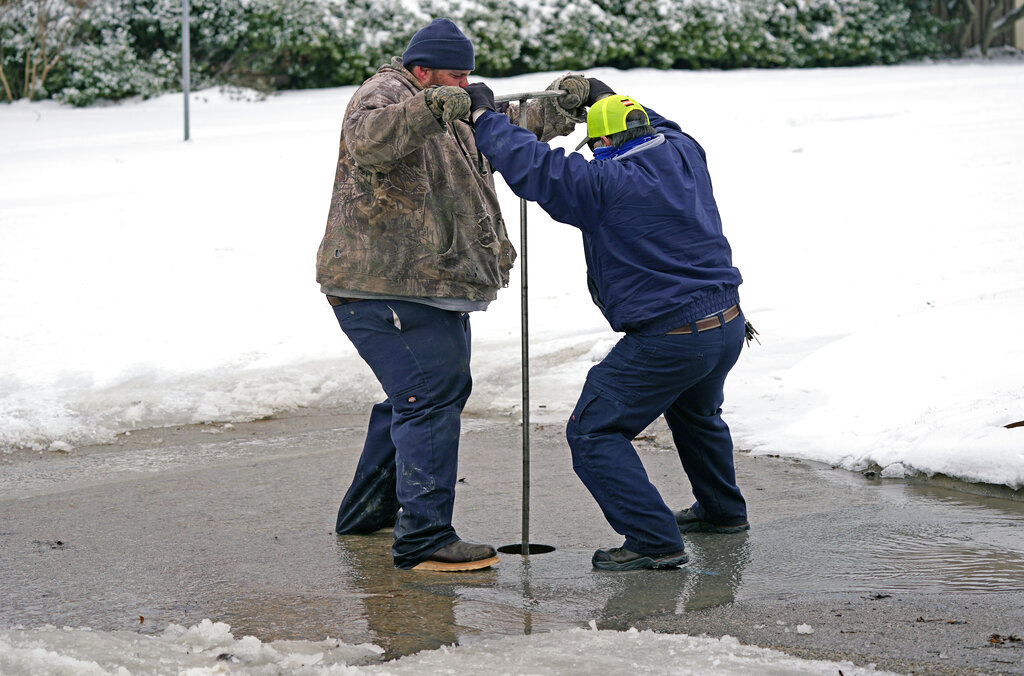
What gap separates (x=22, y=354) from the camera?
310 inches

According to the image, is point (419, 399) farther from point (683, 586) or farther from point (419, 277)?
point (683, 586)

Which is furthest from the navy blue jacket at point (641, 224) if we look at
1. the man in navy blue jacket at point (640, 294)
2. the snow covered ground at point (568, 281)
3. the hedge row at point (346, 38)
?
the hedge row at point (346, 38)

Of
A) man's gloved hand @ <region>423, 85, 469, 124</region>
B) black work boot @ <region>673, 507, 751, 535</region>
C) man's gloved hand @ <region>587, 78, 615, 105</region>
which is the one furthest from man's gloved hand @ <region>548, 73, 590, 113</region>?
black work boot @ <region>673, 507, 751, 535</region>

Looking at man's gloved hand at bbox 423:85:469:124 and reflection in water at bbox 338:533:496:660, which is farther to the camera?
man's gloved hand at bbox 423:85:469:124

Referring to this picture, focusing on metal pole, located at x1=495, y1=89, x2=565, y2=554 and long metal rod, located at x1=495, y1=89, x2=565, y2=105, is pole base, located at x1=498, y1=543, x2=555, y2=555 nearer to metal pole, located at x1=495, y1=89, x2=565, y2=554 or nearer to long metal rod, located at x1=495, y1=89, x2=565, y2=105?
metal pole, located at x1=495, y1=89, x2=565, y2=554

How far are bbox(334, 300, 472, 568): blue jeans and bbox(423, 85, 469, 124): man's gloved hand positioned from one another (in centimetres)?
71

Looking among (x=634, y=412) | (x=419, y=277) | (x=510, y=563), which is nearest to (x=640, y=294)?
(x=634, y=412)

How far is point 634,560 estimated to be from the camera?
4.21 meters

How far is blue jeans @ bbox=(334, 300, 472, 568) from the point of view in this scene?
4.33m

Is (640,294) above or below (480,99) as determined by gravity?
below

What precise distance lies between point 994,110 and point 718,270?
10934 millimetres

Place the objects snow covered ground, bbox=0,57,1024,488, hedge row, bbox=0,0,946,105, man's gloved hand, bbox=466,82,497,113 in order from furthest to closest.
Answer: hedge row, bbox=0,0,946,105 < snow covered ground, bbox=0,57,1024,488 < man's gloved hand, bbox=466,82,497,113

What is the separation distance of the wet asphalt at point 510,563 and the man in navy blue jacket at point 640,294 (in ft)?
0.85

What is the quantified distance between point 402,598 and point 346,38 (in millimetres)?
14735
